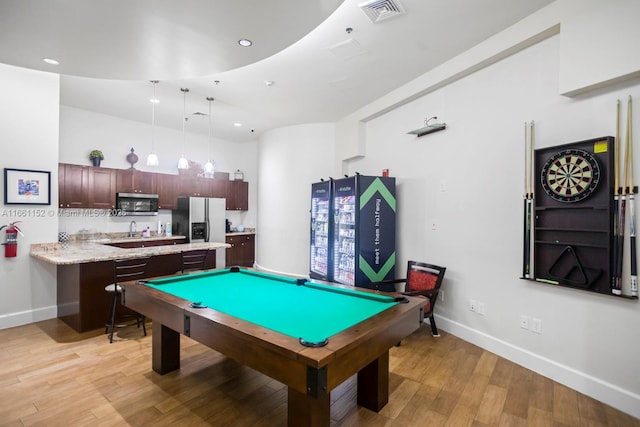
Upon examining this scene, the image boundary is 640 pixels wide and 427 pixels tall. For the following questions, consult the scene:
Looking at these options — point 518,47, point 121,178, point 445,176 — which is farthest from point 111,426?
point 121,178

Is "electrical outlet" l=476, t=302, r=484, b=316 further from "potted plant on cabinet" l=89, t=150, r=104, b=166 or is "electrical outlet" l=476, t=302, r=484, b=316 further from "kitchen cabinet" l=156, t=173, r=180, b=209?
"potted plant on cabinet" l=89, t=150, r=104, b=166

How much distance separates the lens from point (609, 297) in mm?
2338

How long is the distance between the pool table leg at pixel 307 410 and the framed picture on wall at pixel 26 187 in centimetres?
424

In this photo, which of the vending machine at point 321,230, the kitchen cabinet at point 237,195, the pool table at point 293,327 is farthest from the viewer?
the kitchen cabinet at point 237,195

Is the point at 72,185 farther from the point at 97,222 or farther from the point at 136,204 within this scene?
the point at 136,204

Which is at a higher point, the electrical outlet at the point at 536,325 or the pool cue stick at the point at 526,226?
the pool cue stick at the point at 526,226

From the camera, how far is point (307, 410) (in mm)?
1521

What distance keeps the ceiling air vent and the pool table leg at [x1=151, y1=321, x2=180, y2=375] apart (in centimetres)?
321

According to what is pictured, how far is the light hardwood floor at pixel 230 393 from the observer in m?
2.12

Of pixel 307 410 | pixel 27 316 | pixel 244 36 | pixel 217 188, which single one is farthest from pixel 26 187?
pixel 307 410

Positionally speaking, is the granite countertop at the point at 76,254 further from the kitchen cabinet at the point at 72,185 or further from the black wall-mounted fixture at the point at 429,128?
→ the black wall-mounted fixture at the point at 429,128

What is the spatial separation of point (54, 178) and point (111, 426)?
3.45m

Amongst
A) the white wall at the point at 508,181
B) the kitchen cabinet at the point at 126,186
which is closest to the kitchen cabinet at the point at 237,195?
the kitchen cabinet at the point at 126,186

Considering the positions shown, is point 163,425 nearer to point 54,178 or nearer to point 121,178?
point 54,178
